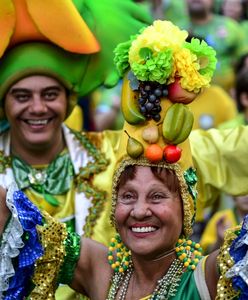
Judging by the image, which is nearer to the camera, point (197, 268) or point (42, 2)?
point (197, 268)

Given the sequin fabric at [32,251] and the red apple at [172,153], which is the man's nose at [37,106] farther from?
the red apple at [172,153]

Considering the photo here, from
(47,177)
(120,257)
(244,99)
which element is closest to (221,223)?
(244,99)

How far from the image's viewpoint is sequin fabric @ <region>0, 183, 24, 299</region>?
384cm

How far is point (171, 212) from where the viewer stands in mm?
3783

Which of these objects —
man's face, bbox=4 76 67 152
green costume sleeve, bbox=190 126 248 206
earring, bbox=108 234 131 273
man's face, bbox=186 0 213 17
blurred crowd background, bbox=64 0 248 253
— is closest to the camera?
earring, bbox=108 234 131 273

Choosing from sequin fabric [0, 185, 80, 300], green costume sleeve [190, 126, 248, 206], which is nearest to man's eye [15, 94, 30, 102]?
green costume sleeve [190, 126, 248, 206]

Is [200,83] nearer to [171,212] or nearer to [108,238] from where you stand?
[171,212]

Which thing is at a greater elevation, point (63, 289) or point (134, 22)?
point (134, 22)

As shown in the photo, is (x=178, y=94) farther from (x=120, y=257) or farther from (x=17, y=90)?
(x=17, y=90)

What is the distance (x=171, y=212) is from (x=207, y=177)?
3.43ft

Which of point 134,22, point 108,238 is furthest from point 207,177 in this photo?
point 134,22

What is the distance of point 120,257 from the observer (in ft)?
13.1

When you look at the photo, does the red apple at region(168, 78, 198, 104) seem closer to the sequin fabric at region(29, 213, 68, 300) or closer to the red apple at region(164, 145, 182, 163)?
the red apple at region(164, 145, 182, 163)

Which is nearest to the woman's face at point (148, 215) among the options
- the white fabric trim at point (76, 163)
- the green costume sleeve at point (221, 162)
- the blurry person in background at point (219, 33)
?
the green costume sleeve at point (221, 162)
